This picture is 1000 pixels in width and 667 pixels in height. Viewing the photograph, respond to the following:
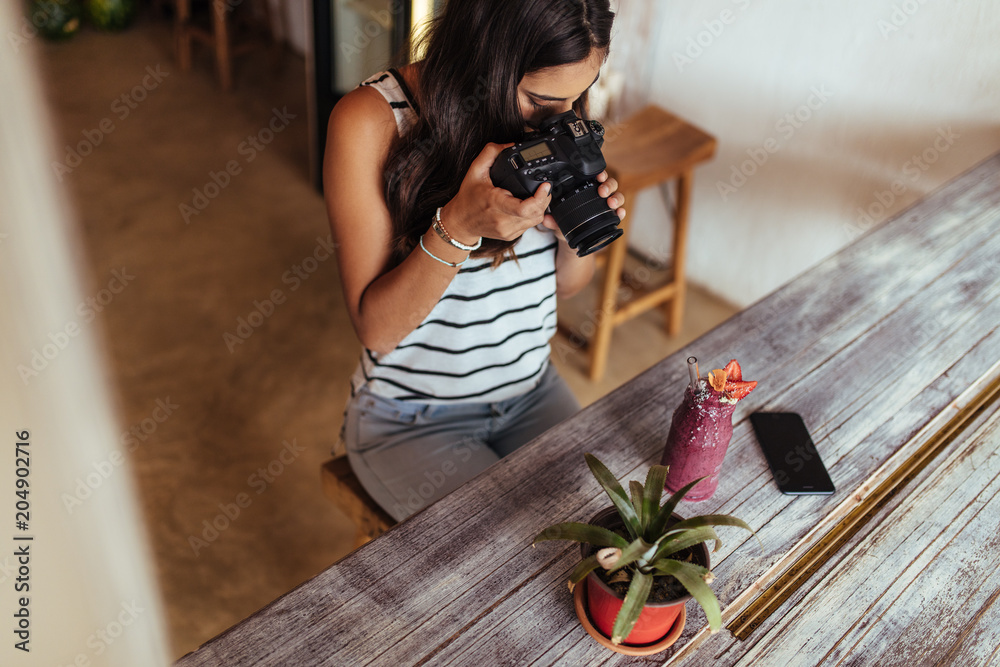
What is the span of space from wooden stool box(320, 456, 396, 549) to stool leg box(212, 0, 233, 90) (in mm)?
2673

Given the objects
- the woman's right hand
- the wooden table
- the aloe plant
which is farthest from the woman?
the aloe plant

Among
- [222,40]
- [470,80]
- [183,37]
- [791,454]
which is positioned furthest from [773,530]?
[183,37]

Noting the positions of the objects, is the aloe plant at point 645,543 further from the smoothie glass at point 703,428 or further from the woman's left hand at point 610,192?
the woman's left hand at point 610,192

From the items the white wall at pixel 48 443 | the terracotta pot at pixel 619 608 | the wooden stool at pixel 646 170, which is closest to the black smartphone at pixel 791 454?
the terracotta pot at pixel 619 608

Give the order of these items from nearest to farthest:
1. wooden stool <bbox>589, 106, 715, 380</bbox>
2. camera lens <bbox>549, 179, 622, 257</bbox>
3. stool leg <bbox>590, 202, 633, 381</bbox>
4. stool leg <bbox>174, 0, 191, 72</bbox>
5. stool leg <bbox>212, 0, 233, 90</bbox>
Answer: camera lens <bbox>549, 179, 622, 257</bbox>
wooden stool <bbox>589, 106, 715, 380</bbox>
stool leg <bbox>590, 202, 633, 381</bbox>
stool leg <bbox>212, 0, 233, 90</bbox>
stool leg <bbox>174, 0, 191, 72</bbox>

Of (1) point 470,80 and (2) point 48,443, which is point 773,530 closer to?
(1) point 470,80

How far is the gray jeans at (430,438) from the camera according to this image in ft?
3.94

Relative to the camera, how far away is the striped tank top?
4.00 feet

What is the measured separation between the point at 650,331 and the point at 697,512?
1.71 m

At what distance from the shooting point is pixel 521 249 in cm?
123

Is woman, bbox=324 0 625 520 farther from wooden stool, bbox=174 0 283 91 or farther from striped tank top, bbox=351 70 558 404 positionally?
wooden stool, bbox=174 0 283 91

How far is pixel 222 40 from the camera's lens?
3.32 meters

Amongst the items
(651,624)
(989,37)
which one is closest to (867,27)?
(989,37)

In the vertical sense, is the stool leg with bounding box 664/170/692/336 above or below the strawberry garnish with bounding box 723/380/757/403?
below
